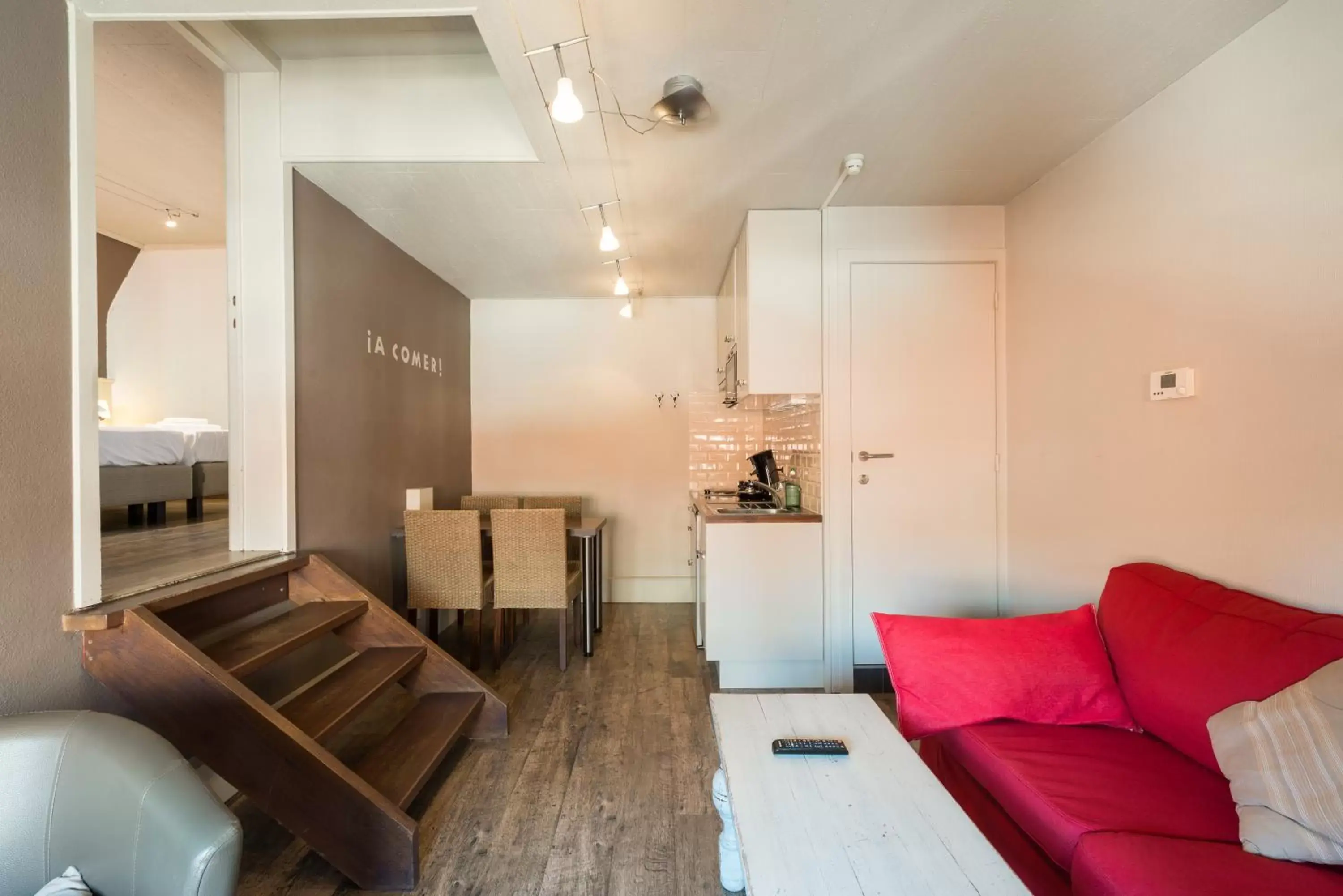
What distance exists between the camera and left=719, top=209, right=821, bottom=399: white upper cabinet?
2754 mm

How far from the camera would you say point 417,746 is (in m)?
1.95

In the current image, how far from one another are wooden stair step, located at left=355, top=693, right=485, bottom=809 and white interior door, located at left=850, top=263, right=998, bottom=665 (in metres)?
2.00

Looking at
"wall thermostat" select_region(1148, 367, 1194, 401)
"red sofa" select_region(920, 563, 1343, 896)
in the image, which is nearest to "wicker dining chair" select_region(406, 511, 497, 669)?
"red sofa" select_region(920, 563, 1343, 896)

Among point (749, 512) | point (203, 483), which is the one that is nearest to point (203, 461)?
point (203, 483)

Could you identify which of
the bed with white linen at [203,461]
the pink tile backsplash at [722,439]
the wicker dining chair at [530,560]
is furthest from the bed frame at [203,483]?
the pink tile backsplash at [722,439]

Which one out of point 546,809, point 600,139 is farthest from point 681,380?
point 546,809

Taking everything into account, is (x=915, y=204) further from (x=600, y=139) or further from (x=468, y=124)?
(x=468, y=124)

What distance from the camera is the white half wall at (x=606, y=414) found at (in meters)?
4.35

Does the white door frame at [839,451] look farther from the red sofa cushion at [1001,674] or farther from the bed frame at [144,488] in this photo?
the bed frame at [144,488]

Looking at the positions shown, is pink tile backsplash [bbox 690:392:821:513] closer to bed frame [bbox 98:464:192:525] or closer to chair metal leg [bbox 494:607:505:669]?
chair metal leg [bbox 494:607:505:669]

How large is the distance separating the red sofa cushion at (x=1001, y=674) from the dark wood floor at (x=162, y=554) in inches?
96.0

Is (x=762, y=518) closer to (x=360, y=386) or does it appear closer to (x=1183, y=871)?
(x=1183, y=871)

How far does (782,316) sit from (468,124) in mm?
1732

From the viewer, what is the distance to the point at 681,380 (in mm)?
4348
